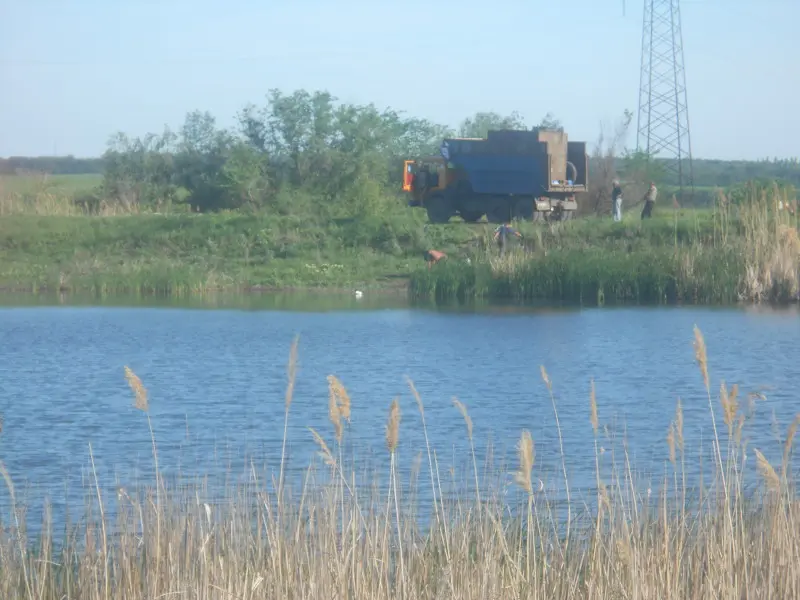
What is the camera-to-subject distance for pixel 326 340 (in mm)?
22656

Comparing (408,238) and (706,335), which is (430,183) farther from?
(706,335)

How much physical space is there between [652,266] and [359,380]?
13.3 metres

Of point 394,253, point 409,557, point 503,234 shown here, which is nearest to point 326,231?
point 394,253

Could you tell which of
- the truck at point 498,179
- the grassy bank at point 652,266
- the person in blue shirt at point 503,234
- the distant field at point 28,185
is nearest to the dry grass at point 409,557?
the grassy bank at point 652,266

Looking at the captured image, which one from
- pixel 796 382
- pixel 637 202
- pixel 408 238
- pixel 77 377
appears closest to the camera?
pixel 796 382

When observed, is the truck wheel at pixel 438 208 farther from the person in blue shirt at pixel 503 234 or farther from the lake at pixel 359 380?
the lake at pixel 359 380

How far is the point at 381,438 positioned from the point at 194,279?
833 inches

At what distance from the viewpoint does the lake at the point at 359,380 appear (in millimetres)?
11594

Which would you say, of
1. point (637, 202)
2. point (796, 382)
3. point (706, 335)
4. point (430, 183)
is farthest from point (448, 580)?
point (637, 202)

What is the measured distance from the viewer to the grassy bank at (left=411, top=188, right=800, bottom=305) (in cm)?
2684

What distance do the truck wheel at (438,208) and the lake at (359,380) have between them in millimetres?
10410

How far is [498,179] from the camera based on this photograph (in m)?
38.9

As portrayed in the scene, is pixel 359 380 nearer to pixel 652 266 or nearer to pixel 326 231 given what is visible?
pixel 652 266

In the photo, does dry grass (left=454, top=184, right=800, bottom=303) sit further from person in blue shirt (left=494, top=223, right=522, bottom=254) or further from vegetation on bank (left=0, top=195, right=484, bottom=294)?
vegetation on bank (left=0, top=195, right=484, bottom=294)
